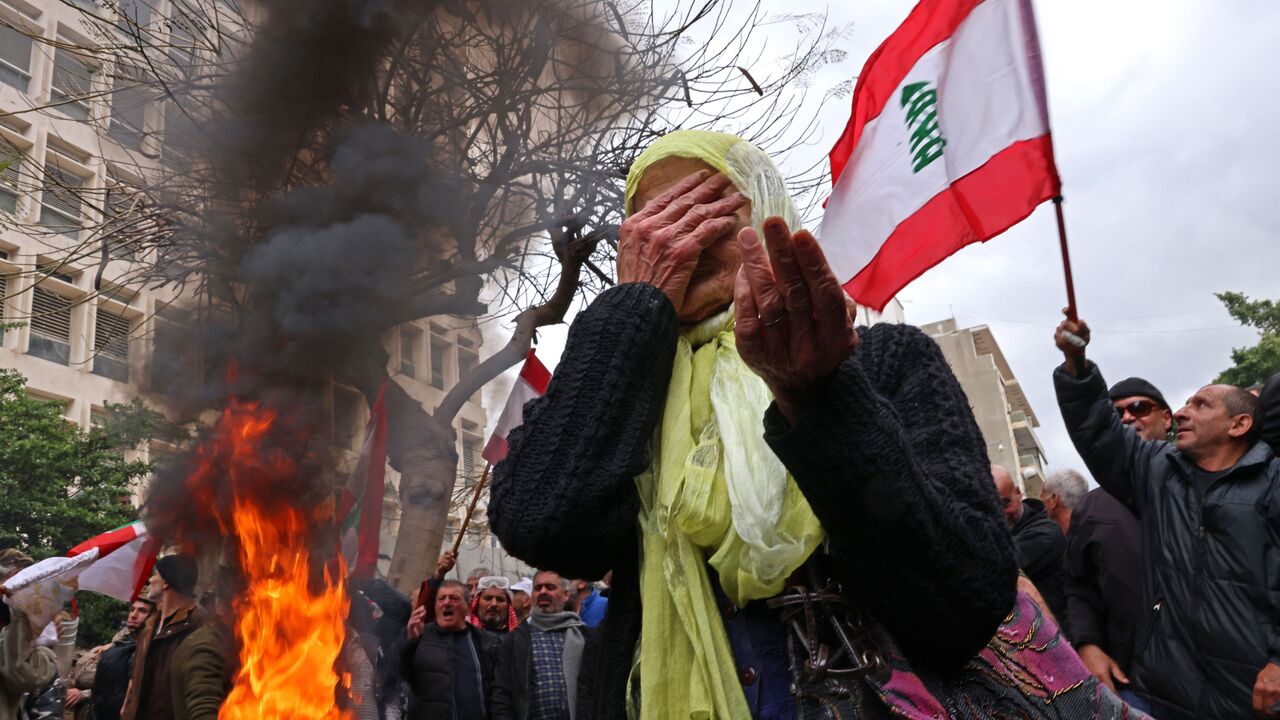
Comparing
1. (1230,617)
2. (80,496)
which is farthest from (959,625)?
(80,496)

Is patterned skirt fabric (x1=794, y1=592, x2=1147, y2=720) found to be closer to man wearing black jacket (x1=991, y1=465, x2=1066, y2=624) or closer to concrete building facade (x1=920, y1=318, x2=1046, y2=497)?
man wearing black jacket (x1=991, y1=465, x2=1066, y2=624)

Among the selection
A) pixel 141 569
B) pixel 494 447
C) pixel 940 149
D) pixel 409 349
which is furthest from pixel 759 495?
pixel 409 349

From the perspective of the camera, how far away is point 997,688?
1381 mm

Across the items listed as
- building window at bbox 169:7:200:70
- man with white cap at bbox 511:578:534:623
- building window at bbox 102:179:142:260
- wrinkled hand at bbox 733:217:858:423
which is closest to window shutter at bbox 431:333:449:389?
man with white cap at bbox 511:578:534:623

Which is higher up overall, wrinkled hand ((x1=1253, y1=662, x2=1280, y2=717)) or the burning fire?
the burning fire

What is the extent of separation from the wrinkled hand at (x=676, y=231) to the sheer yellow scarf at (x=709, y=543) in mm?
246

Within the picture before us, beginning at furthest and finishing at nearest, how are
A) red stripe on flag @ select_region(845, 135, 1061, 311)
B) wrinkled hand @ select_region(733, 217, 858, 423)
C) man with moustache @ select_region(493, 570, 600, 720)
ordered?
man with moustache @ select_region(493, 570, 600, 720)
red stripe on flag @ select_region(845, 135, 1061, 311)
wrinkled hand @ select_region(733, 217, 858, 423)

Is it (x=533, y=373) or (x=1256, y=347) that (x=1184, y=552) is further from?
(x=1256, y=347)

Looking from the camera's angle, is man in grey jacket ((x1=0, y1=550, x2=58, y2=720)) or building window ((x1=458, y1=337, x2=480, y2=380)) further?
building window ((x1=458, y1=337, x2=480, y2=380))

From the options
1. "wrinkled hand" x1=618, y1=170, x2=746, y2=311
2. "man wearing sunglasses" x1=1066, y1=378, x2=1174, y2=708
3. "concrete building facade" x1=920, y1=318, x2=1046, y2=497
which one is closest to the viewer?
"wrinkled hand" x1=618, y1=170, x2=746, y2=311

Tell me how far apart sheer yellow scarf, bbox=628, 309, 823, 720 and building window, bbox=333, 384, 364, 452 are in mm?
6757

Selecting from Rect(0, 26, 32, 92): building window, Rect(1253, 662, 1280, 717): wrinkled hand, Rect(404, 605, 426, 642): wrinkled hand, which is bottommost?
Rect(1253, 662, 1280, 717): wrinkled hand

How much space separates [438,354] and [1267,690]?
10.1 meters

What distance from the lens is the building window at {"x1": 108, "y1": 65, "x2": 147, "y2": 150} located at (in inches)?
361
